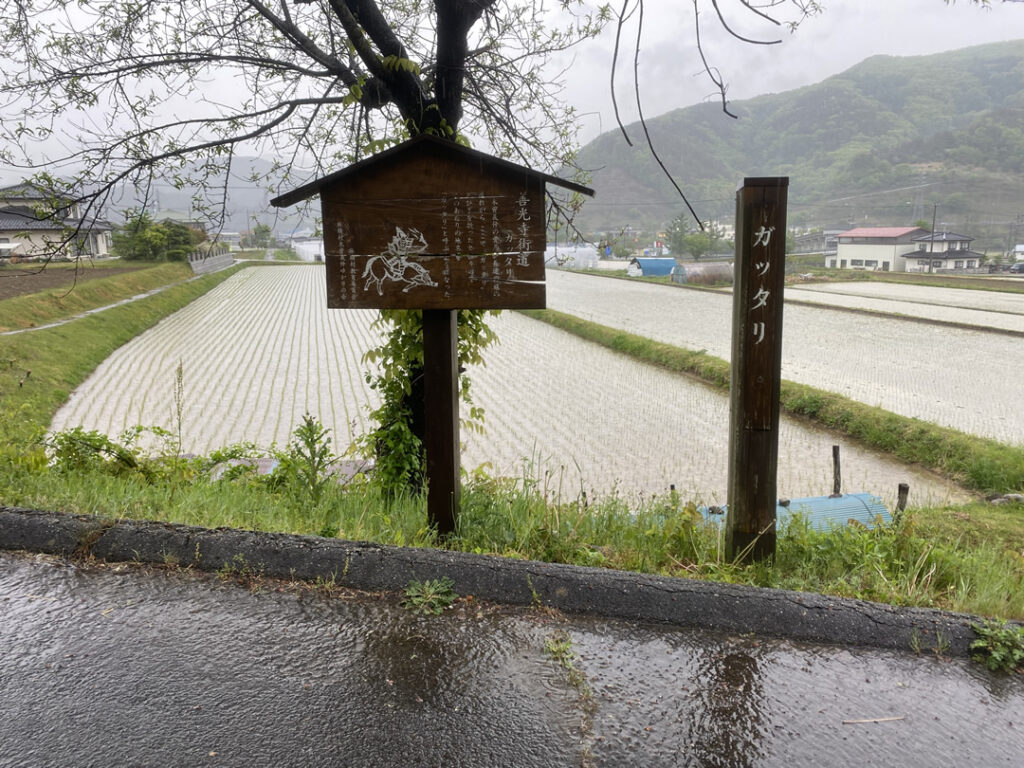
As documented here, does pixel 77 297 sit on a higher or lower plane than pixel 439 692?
higher

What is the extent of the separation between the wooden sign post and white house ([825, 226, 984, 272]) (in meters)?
59.7

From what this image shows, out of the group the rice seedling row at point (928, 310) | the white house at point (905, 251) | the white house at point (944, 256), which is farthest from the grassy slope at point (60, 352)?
the white house at point (944, 256)

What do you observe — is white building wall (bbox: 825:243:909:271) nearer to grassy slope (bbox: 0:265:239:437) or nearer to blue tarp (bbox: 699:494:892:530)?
grassy slope (bbox: 0:265:239:437)

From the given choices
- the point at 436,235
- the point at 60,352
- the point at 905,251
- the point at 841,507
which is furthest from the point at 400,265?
the point at 905,251

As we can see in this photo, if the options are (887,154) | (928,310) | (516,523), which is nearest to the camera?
(516,523)

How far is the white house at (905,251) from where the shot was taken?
55.3 metres

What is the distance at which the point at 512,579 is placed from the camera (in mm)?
2584

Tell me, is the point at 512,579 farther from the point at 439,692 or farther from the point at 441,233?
the point at 441,233

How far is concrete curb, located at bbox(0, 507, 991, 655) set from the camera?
2324 mm

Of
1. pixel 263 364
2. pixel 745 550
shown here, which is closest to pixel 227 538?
pixel 745 550

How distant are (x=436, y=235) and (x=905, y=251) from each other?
217ft

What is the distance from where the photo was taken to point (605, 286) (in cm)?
4075

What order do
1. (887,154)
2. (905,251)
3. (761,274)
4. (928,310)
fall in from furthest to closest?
(887,154)
(905,251)
(928,310)
(761,274)

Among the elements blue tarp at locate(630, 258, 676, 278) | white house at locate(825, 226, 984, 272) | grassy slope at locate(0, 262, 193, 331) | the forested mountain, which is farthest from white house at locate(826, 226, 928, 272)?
grassy slope at locate(0, 262, 193, 331)
